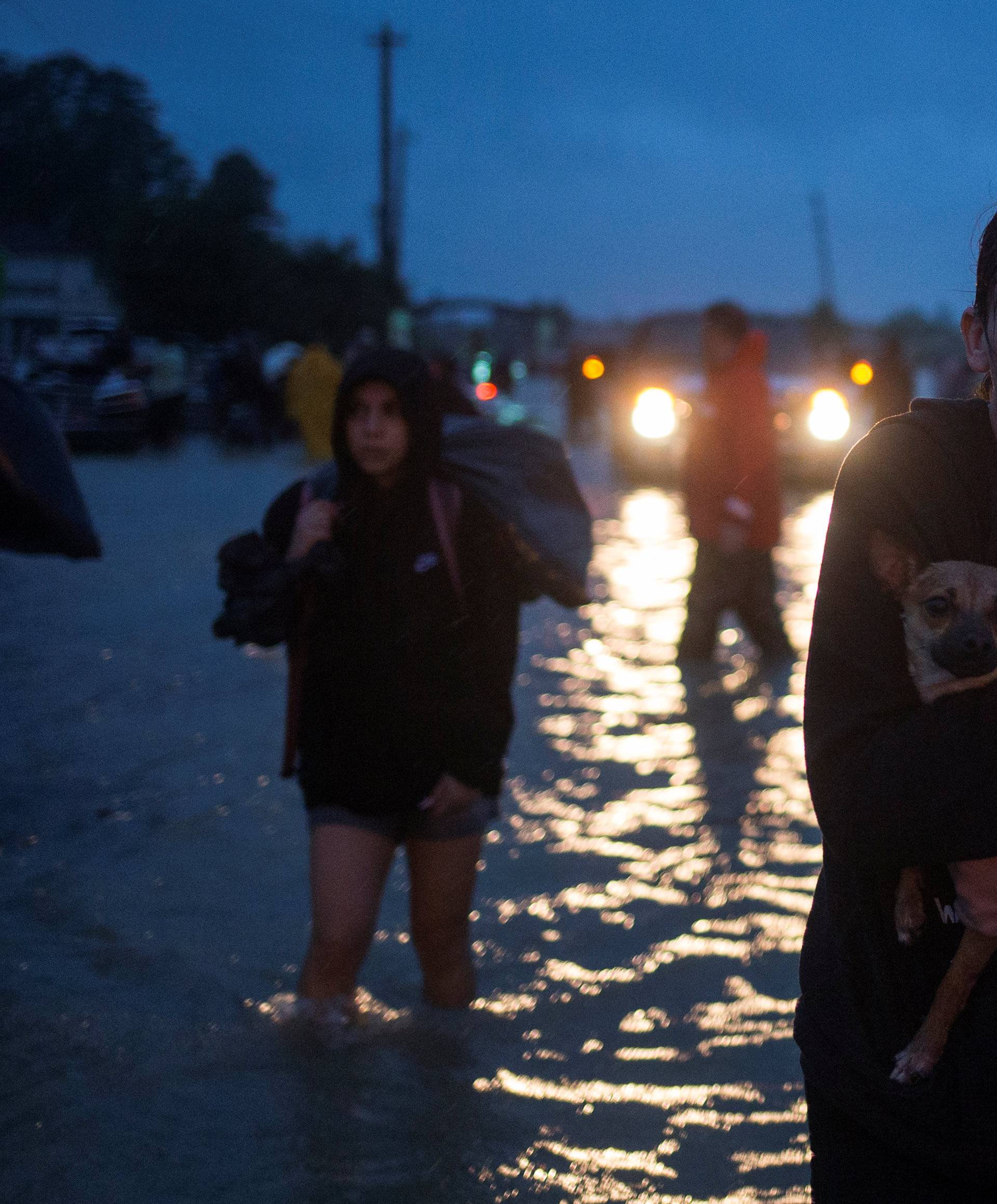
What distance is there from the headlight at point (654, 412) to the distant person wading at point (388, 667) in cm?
1250

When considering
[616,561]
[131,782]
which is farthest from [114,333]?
[131,782]

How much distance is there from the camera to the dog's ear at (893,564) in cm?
186

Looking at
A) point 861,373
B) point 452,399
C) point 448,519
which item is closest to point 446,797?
point 448,519

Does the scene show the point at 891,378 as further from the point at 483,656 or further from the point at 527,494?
the point at 483,656

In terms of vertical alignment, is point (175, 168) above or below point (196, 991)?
above

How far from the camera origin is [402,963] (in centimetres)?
517

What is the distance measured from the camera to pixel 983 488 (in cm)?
190

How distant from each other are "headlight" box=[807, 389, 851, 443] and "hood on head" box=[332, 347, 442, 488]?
41.4 ft

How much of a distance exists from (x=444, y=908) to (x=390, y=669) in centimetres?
65

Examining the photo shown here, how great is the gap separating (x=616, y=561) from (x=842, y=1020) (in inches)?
490

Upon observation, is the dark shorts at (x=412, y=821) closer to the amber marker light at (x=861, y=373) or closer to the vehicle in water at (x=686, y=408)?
the vehicle in water at (x=686, y=408)

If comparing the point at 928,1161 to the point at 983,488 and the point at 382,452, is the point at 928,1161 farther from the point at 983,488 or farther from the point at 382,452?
the point at 382,452

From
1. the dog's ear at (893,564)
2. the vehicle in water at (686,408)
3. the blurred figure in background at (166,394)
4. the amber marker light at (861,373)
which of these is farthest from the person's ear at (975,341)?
the blurred figure in background at (166,394)

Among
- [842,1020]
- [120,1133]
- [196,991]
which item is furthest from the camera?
[196,991]
